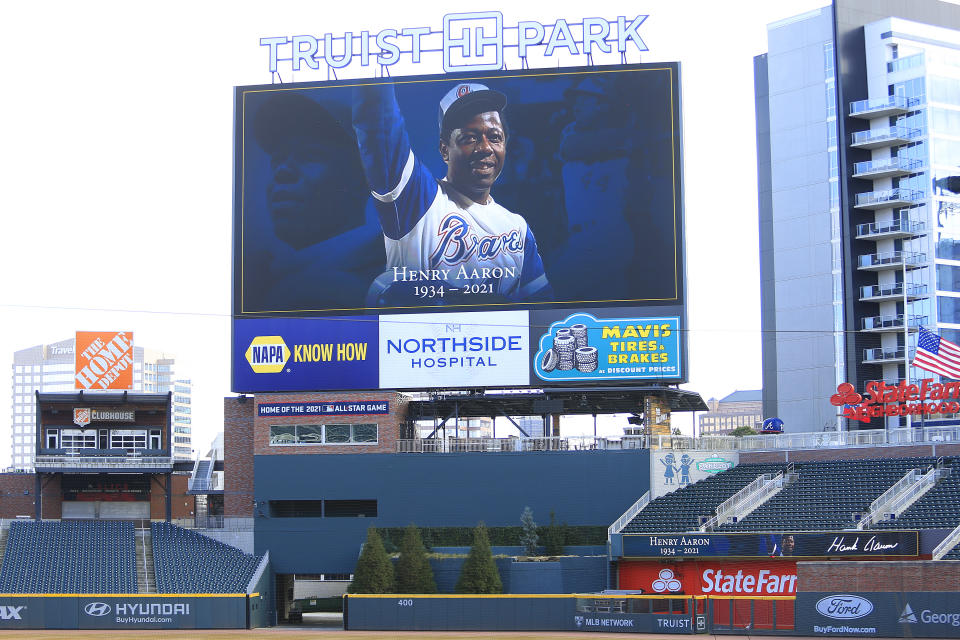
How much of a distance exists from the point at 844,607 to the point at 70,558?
32.3 metres

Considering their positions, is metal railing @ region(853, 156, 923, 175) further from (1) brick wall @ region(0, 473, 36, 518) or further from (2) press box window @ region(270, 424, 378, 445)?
(1) brick wall @ region(0, 473, 36, 518)

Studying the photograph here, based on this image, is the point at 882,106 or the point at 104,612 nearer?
the point at 104,612

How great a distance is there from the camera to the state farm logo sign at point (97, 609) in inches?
1919

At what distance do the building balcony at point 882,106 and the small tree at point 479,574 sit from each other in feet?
123

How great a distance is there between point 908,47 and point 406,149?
33924mm

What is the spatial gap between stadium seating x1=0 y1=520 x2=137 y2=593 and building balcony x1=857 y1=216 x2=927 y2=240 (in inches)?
1701

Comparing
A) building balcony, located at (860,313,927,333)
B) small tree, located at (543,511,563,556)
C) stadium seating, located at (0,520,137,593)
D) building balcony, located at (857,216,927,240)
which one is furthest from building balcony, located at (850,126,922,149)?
A: stadium seating, located at (0,520,137,593)

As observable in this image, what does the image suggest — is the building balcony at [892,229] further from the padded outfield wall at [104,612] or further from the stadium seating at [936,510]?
the padded outfield wall at [104,612]

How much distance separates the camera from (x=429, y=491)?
53.2m

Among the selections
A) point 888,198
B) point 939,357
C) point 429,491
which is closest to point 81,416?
point 429,491

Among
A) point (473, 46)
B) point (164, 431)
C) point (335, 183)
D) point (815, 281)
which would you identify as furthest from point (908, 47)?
point (164, 431)

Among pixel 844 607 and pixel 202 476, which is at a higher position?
pixel 202 476

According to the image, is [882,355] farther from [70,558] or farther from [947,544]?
[70,558]

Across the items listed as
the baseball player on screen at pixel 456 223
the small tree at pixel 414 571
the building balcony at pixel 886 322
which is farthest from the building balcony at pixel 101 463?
the building balcony at pixel 886 322
